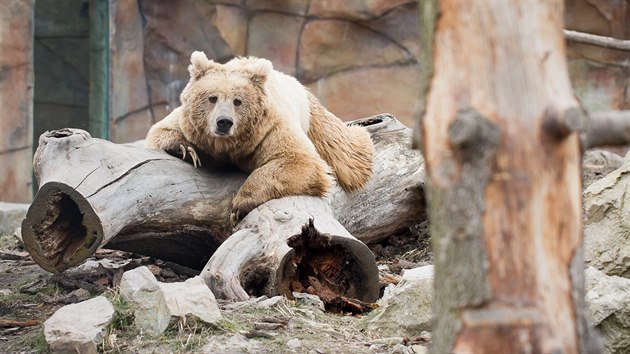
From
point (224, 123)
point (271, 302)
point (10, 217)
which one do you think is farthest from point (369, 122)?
point (10, 217)

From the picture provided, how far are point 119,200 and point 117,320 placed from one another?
98 cm

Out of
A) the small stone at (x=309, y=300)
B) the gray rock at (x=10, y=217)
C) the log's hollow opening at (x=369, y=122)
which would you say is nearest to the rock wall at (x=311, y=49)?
the gray rock at (x=10, y=217)

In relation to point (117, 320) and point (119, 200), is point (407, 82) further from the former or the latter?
point (117, 320)

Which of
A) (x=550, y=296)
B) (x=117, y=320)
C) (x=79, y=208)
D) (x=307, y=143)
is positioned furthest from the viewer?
(x=307, y=143)

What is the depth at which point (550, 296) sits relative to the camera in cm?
220

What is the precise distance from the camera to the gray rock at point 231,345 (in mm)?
3502

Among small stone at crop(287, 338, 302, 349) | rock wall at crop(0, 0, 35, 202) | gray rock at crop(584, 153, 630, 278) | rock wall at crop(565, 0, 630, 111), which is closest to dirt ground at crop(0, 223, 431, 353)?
small stone at crop(287, 338, 302, 349)

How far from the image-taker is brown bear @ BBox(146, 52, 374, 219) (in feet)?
17.5

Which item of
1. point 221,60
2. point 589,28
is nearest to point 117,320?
point 221,60

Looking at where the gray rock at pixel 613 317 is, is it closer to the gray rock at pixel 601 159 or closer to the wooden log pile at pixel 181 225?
the wooden log pile at pixel 181 225

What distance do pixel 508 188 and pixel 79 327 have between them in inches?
81.5

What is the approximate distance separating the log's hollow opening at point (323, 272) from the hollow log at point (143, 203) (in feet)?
1.91

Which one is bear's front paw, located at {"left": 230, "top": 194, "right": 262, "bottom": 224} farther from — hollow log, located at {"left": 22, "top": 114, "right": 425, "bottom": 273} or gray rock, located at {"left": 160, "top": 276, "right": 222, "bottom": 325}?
gray rock, located at {"left": 160, "top": 276, "right": 222, "bottom": 325}

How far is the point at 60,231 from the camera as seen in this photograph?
4551 mm
